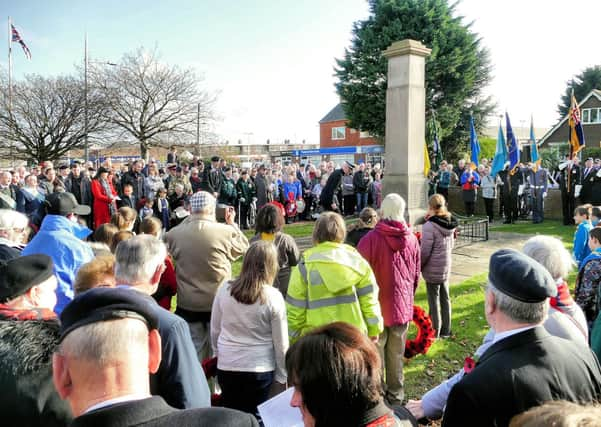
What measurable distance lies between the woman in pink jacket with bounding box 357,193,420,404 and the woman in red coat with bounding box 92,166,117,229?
8.26 m

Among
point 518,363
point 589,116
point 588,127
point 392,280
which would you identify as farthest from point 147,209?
point 589,116

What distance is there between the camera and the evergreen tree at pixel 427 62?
3050 cm

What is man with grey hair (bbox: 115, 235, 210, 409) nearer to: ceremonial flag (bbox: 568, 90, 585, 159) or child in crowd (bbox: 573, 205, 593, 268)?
child in crowd (bbox: 573, 205, 593, 268)

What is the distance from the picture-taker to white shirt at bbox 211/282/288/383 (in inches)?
131

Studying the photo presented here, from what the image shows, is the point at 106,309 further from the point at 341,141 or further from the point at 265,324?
the point at 341,141

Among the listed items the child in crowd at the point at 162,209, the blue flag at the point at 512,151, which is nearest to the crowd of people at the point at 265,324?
the child in crowd at the point at 162,209

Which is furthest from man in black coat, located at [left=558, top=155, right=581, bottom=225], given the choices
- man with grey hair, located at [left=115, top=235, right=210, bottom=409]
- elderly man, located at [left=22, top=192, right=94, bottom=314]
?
man with grey hair, located at [left=115, top=235, right=210, bottom=409]

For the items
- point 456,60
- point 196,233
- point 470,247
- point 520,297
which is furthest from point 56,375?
point 456,60

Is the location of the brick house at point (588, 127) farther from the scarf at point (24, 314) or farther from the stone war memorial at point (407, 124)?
the scarf at point (24, 314)

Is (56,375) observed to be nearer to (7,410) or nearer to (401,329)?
(7,410)

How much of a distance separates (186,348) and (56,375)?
1051 millimetres

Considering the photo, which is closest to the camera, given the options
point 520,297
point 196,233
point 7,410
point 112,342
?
point 112,342

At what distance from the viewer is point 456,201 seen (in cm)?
1847

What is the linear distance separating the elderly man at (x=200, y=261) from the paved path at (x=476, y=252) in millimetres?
5319
